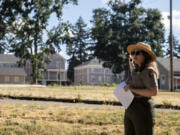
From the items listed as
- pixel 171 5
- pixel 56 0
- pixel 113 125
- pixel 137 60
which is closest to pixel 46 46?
pixel 56 0

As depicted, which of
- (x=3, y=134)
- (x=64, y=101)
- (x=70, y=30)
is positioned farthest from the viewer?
(x=70, y=30)

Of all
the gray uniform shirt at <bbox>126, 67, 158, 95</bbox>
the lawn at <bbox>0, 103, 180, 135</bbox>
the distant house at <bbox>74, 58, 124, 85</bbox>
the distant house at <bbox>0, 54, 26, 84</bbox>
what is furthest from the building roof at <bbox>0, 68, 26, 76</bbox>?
the gray uniform shirt at <bbox>126, 67, 158, 95</bbox>

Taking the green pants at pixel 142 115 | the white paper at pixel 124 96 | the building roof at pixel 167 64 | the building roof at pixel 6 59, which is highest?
the building roof at pixel 6 59

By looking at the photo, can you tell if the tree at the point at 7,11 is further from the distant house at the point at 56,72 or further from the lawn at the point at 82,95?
the distant house at the point at 56,72

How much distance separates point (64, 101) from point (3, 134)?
8089 millimetres

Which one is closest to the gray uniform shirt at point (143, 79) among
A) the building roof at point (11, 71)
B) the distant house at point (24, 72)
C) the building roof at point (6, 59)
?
the distant house at point (24, 72)

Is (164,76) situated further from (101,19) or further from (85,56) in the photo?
(85,56)

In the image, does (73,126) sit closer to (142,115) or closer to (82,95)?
(142,115)

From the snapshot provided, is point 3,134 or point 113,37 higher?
point 113,37

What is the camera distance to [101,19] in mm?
62875

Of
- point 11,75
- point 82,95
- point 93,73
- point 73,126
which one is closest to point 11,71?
point 11,75

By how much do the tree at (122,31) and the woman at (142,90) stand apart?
177 ft

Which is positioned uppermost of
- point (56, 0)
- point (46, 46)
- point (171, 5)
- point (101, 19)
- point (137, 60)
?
point (101, 19)

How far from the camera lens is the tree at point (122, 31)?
59000 mm
